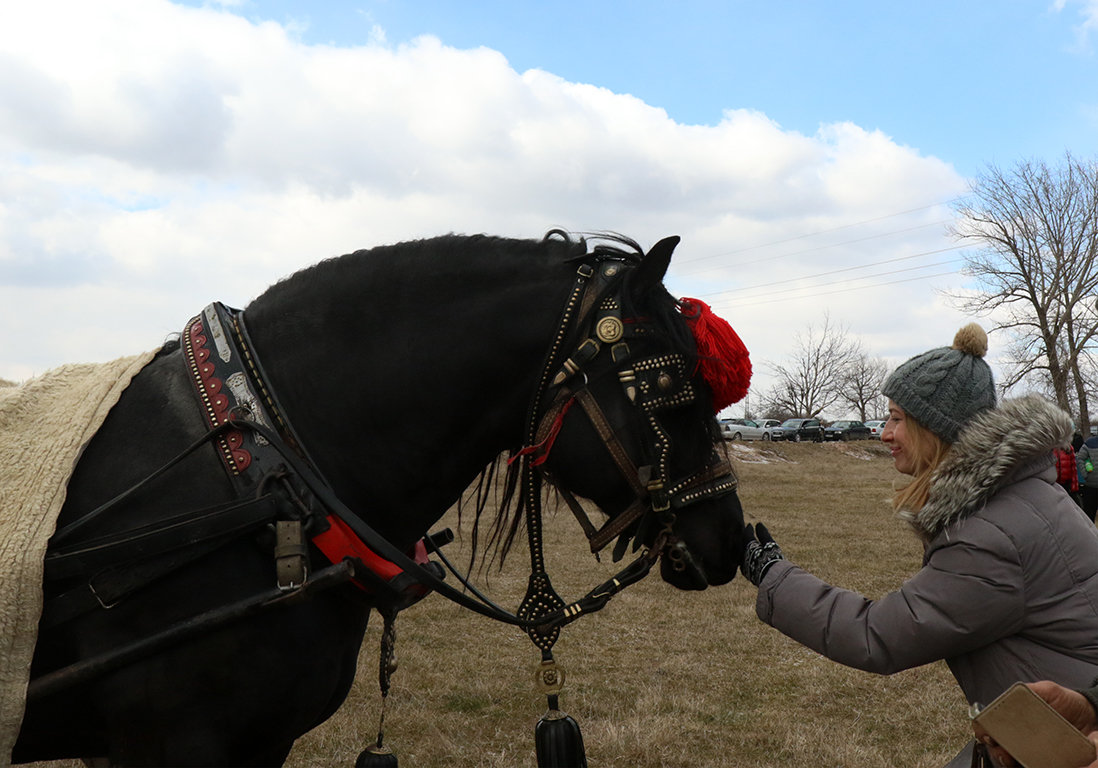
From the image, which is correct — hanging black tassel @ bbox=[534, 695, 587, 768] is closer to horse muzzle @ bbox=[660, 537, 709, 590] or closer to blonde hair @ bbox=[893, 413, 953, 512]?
horse muzzle @ bbox=[660, 537, 709, 590]

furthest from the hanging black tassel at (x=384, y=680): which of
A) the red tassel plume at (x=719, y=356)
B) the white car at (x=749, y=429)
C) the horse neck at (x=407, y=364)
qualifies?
the white car at (x=749, y=429)

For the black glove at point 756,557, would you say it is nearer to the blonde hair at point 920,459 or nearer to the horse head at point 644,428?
the horse head at point 644,428

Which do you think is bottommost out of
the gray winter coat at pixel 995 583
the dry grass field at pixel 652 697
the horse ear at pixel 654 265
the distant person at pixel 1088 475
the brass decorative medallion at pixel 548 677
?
the distant person at pixel 1088 475

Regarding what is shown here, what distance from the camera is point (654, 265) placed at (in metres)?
2.11

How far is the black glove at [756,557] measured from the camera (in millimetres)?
2162

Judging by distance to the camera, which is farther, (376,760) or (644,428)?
(376,760)

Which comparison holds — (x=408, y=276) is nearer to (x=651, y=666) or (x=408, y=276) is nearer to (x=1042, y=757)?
→ (x=1042, y=757)

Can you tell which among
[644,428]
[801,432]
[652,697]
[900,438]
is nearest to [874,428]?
[801,432]

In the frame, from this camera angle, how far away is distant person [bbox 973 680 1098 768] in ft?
5.79

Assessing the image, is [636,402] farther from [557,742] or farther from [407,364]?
[557,742]

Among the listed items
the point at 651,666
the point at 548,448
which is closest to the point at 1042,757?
the point at 548,448

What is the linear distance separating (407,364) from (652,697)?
149 inches

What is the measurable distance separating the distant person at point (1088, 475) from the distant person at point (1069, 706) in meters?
10.9

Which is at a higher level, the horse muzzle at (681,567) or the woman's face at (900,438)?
the woman's face at (900,438)
